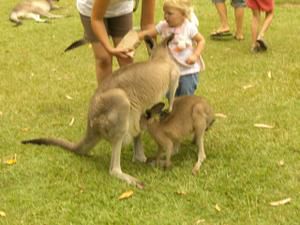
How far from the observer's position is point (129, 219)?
3.75 m

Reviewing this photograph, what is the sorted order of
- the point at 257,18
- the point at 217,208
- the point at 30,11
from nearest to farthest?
the point at 217,208
the point at 257,18
the point at 30,11

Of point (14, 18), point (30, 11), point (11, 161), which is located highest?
point (11, 161)

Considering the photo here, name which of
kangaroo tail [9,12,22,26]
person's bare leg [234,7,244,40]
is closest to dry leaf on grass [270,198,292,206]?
person's bare leg [234,7,244,40]

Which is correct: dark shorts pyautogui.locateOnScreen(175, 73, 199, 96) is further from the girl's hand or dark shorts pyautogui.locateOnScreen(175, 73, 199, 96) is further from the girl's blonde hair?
the girl's blonde hair

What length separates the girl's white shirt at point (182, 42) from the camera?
4.70 metres

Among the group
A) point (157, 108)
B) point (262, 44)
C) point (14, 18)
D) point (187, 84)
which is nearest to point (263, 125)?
point (187, 84)

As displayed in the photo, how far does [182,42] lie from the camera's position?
15.4 feet

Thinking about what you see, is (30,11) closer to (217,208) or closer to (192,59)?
(192,59)

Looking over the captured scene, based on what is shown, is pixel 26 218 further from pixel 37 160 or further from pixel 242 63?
pixel 242 63

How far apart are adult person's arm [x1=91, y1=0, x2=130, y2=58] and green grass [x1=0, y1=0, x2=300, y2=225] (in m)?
0.90

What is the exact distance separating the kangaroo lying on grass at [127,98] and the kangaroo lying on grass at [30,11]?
22.3 ft

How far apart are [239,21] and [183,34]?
3967 mm

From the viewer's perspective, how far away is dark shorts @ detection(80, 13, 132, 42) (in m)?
4.98

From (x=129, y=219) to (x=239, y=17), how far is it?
5316 mm
